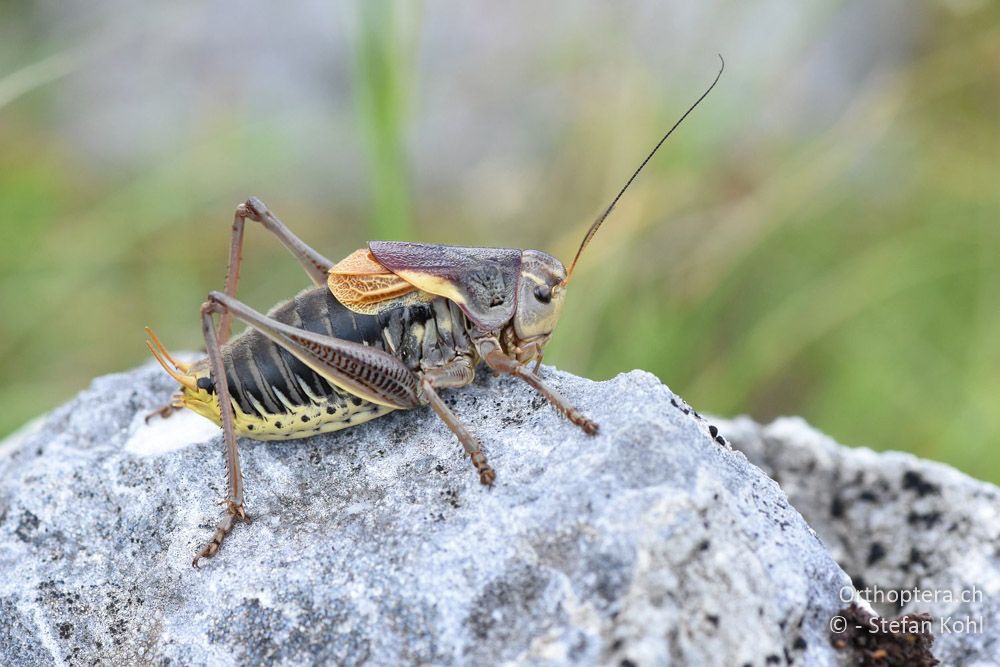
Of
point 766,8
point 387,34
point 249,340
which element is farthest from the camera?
point 766,8

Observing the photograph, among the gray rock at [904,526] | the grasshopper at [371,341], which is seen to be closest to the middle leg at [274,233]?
the grasshopper at [371,341]

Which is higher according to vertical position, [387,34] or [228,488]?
[387,34]

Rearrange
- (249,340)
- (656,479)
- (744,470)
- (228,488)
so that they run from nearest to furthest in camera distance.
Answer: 1. (656,479)
2. (744,470)
3. (228,488)
4. (249,340)

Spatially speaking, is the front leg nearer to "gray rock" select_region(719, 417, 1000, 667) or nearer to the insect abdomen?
the insect abdomen

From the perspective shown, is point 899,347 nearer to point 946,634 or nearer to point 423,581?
point 946,634

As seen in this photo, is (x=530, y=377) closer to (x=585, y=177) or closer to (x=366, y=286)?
(x=366, y=286)

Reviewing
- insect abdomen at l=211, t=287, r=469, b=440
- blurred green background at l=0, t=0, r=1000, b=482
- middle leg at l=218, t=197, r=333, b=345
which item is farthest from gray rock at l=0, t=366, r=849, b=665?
blurred green background at l=0, t=0, r=1000, b=482

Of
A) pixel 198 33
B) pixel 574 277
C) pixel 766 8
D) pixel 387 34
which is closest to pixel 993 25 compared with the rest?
pixel 766 8
